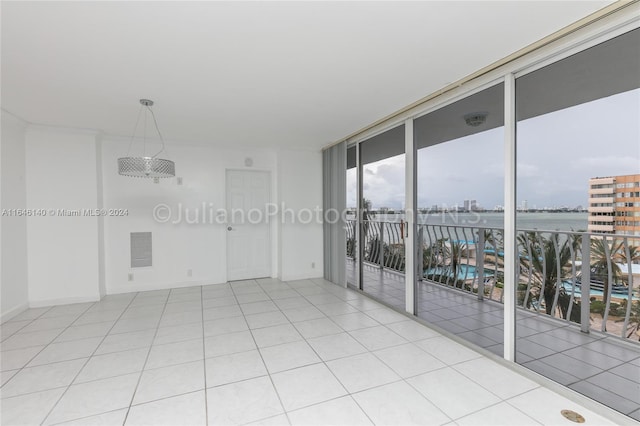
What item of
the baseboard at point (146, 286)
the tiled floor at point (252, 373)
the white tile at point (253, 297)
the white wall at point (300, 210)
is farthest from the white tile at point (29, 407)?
the white wall at point (300, 210)

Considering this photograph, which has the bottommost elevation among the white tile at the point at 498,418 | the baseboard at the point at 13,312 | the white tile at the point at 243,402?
the white tile at the point at 243,402

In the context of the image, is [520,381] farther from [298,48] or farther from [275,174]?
[275,174]

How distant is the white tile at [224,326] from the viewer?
128 inches

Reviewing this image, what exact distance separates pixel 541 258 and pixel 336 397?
3097mm

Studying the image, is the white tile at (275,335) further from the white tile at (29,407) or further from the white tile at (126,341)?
the white tile at (29,407)

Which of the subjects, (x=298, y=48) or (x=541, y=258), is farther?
(x=541, y=258)

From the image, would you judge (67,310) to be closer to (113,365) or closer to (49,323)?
(49,323)

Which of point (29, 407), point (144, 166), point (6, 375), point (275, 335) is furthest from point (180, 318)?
point (144, 166)

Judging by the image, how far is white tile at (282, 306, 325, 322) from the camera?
3.64m

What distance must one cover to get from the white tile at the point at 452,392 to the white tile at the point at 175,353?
194 cm

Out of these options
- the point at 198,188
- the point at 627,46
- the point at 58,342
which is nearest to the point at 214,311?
the point at 58,342

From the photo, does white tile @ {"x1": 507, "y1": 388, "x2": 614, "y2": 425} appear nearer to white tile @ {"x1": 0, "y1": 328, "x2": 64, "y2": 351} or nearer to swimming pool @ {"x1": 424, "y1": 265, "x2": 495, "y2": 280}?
swimming pool @ {"x1": 424, "y1": 265, "x2": 495, "y2": 280}

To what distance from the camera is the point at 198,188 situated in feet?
17.1

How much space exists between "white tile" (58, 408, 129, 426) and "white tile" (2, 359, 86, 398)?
585 millimetres
